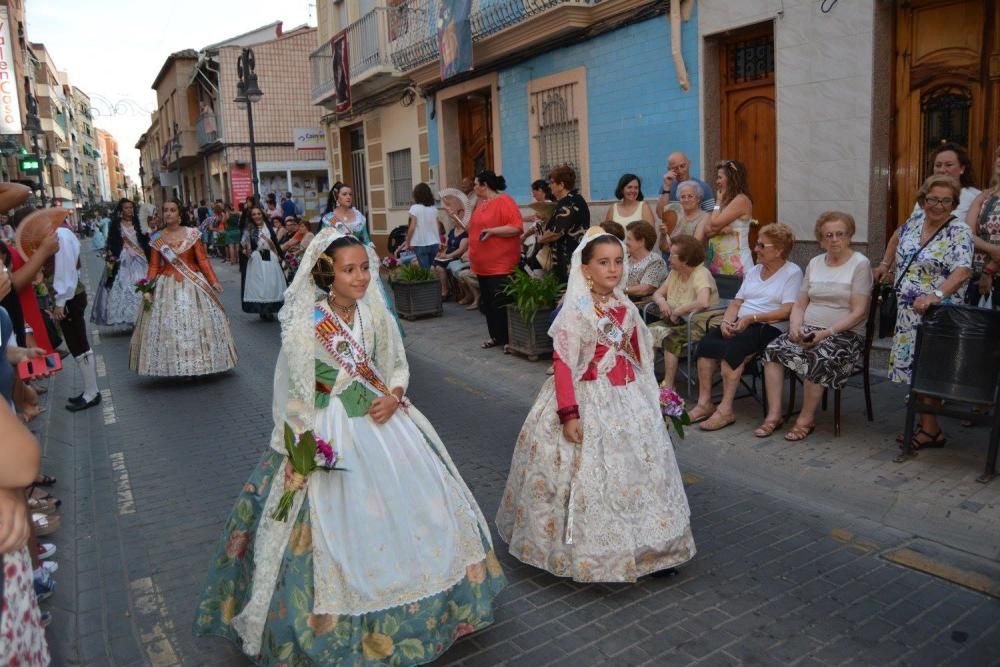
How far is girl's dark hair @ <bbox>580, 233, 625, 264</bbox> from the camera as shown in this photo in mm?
3961

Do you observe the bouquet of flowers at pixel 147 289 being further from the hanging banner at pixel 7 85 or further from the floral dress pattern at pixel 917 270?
the hanging banner at pixel 7 85

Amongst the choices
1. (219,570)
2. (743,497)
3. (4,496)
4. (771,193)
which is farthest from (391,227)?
(4,496)

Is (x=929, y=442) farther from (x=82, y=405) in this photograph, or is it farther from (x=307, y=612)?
(x=82, y=405)

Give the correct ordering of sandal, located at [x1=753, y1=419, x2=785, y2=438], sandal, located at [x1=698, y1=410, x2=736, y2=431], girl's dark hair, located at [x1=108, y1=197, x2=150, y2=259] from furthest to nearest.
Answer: girl's dark hair, located at [x1=108, y1=197, x2=150, y2=259] → sandal, located at [x1=698, y1=410, x2=736, y2=431] → sandal, located at [x1=753, y1=419, x2=785, y2=438]

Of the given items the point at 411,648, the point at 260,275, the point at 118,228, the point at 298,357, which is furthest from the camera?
the point at 260,275

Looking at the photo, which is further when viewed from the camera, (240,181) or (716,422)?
(240,181)

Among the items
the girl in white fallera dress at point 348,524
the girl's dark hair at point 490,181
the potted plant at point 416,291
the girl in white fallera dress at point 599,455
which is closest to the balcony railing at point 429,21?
the girl's dark hair at point 490,181

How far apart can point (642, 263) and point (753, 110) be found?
10.2 feet

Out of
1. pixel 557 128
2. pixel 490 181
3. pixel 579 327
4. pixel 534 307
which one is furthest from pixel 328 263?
pixel 557 128

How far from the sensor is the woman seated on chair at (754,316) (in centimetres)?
618

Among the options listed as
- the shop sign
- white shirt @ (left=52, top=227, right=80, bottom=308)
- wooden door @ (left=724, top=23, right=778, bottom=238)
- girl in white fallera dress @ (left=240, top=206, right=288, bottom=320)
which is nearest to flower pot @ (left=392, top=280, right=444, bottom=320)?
girl in white fallera dress @ (left=240, top=206, right=288, bottom=320)

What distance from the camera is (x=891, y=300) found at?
6.14 metres

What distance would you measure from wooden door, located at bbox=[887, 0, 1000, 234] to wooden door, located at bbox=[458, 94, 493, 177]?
26.8 feet

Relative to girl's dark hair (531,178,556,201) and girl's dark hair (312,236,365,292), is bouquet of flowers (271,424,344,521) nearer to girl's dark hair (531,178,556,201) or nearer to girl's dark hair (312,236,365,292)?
girl's dark hair (312,236,365,292)
